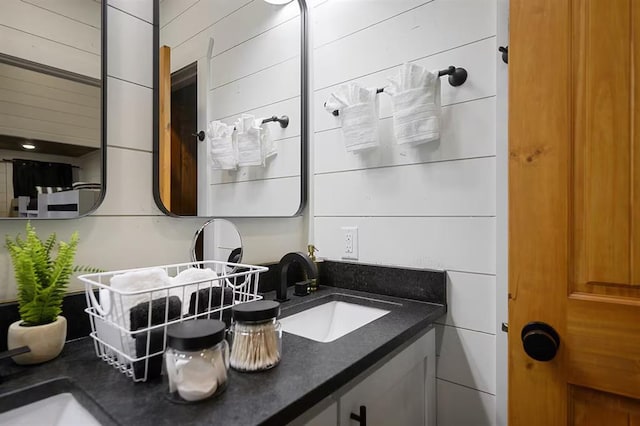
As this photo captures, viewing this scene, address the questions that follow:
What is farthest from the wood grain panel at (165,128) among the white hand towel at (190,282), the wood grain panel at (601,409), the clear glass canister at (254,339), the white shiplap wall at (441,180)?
the wood grain panel at (601,409)

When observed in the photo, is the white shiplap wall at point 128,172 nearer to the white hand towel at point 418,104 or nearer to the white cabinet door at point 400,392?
the white cabinet door at point 400,392

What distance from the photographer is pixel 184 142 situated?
1.09 meters

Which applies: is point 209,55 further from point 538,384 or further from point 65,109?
point 538,384

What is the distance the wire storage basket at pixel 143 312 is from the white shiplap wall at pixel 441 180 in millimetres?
696

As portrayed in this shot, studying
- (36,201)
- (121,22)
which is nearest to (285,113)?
(121,22)

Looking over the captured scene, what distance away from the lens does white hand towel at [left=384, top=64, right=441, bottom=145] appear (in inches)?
43.1

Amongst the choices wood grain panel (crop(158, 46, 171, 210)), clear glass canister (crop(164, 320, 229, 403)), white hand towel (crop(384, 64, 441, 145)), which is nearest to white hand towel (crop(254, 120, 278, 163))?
wood grain panel (crop(158, 46, 171, 210))

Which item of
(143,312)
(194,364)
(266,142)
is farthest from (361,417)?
(266,142)

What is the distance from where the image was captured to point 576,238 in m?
0.75

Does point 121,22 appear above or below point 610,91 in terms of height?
above

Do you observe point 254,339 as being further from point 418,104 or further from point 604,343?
point 418,104

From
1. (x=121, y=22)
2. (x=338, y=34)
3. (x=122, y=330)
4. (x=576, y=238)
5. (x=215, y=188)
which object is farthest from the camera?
(x=338, y=34)

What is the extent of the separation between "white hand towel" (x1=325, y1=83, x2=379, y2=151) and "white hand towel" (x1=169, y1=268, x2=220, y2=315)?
72 cm

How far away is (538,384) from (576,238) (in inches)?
13.7
